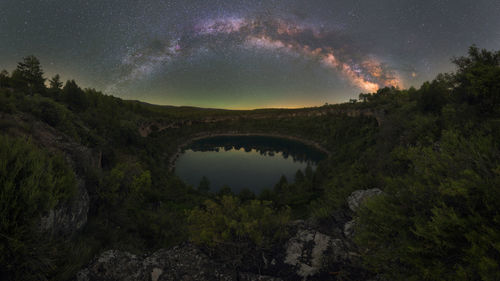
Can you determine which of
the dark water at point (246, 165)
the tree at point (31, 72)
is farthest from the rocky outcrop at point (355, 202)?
the tree at point (31, 72)

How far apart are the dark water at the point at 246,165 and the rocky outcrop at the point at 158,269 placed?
3986cm

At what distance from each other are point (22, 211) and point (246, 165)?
64.6m

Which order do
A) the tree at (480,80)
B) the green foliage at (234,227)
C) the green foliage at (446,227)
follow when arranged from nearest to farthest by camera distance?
the green foliage at (446,227), the green foliage at (234,227), the tree at (480,80)

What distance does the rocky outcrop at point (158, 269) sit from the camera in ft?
20.1

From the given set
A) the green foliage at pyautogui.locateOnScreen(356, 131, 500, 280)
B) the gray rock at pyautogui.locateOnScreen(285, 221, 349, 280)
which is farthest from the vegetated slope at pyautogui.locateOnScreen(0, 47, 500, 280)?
the gray rock at pyautogui.locateOnScreen(285, 221, 349, 280)

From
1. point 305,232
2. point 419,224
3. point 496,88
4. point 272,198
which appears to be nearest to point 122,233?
point 305,232

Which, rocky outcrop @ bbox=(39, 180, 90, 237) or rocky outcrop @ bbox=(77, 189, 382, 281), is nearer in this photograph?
rocky outcrop @ bbox=(77, 189, 382, 281)

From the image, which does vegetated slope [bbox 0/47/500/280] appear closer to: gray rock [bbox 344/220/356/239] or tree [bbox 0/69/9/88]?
gray rock [bbox 344/220/356/239]

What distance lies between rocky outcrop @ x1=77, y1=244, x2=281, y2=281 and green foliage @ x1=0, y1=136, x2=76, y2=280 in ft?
4.56

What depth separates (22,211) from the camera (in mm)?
5316

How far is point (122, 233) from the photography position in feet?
33.3

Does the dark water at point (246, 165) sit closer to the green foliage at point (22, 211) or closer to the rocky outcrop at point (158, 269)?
the rocky outcrop at point (158, 269)

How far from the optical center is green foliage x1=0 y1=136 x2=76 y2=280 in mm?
4762

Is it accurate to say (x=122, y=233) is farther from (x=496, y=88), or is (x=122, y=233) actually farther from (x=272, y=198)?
(x=496, y=88)
